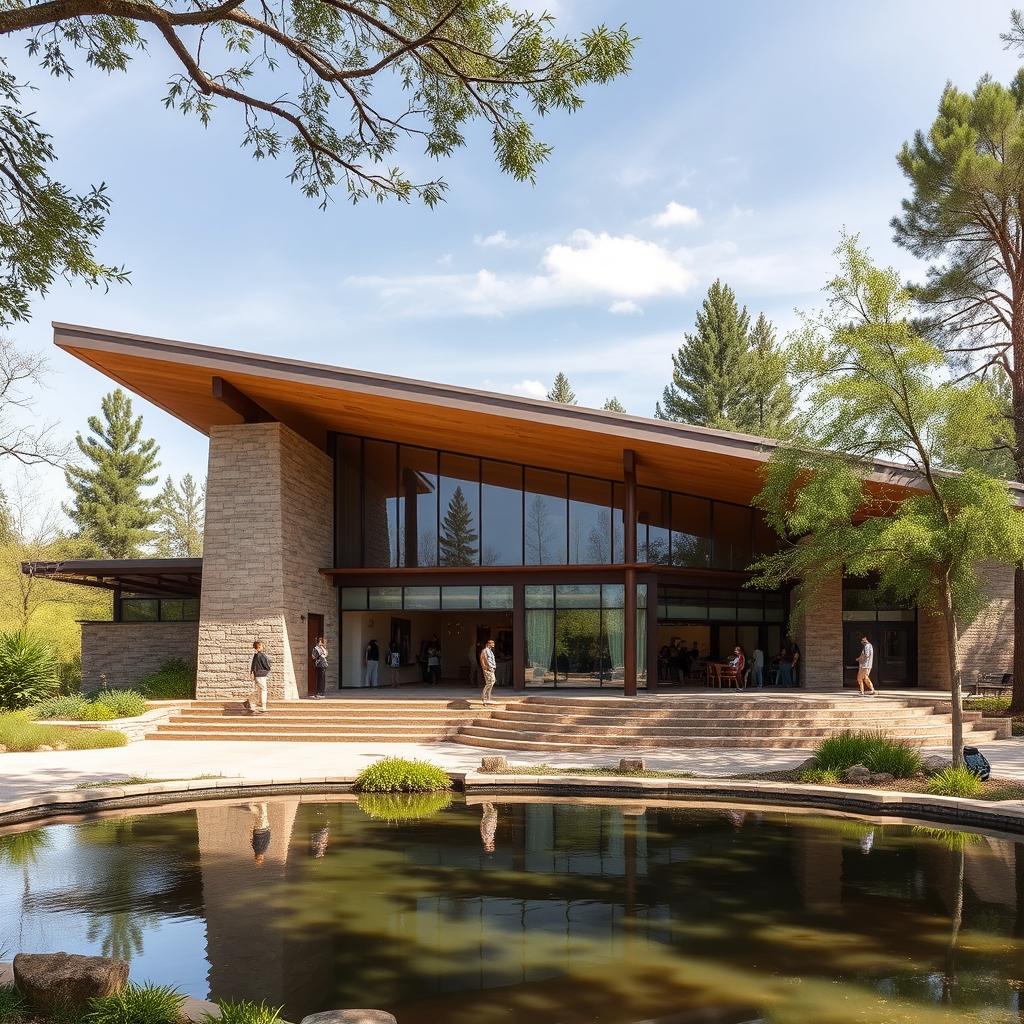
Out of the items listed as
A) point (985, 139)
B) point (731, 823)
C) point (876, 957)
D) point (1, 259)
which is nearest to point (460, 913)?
point (876, 957)

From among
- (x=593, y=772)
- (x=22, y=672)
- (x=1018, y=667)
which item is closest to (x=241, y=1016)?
(x=593, y=772)

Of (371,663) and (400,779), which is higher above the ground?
(371,663)

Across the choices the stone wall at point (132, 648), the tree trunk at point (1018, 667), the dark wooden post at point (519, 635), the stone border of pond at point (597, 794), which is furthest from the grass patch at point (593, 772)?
the stone wall at point (132, 648)

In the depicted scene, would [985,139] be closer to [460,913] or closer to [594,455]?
[594,455]

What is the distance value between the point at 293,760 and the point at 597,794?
221 inches

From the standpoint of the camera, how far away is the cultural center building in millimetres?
18469

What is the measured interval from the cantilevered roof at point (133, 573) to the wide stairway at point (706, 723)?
9.22 m

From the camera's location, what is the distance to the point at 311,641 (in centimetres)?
2219

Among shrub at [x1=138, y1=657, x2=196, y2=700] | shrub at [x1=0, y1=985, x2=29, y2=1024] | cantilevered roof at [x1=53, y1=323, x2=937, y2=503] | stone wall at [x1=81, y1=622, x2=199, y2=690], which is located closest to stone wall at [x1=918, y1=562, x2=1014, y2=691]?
cantilevered roof at [x1=53, y1=323, x2=937, y2=503]

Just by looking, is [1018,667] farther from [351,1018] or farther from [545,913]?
[351,1018]

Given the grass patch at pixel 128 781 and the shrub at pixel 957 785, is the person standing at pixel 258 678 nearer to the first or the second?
the grass patch at pixel 128 781

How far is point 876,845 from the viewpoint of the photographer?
989 centimetres

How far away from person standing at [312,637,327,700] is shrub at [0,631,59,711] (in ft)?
19.5

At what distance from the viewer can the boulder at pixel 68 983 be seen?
4848mm
